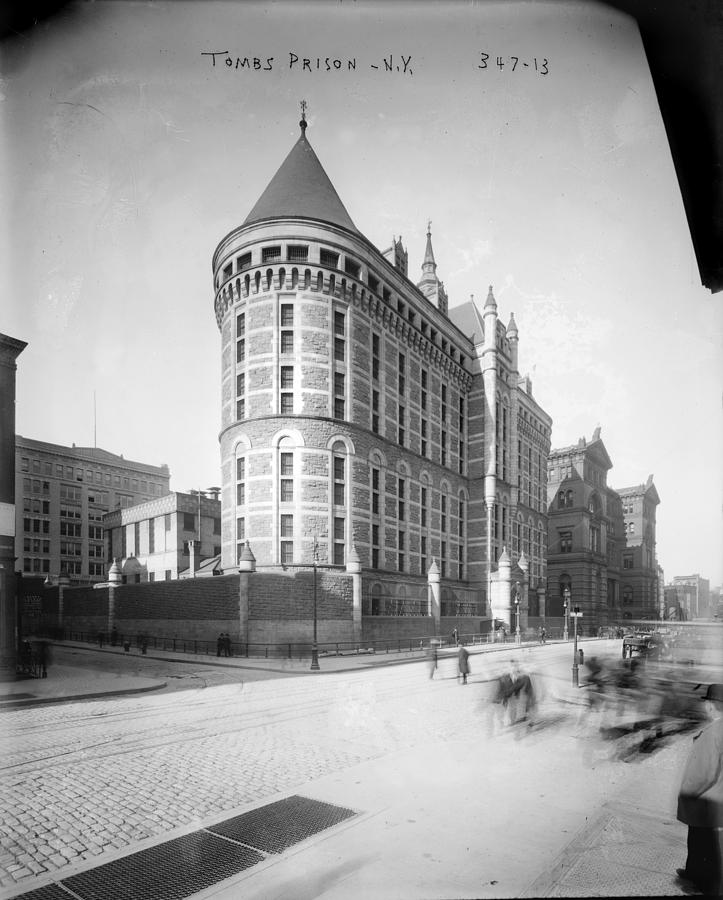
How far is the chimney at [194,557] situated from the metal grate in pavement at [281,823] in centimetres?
1967

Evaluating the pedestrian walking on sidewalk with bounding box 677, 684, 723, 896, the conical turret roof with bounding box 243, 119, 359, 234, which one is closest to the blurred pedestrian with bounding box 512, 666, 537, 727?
the pedestrian walking on sidewalk with bounding box 677, 684, 723, 896

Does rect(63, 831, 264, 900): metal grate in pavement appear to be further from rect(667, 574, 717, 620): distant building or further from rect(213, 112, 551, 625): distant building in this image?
rect(213, 112, 551, 625): distant building

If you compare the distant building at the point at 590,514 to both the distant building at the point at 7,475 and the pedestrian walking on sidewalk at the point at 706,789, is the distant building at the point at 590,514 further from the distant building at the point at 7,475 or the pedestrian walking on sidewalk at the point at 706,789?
the distant building at the point at 7,475

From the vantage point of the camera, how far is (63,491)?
33.4 feet

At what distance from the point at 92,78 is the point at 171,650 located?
88.2 ft

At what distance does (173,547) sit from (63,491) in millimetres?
15402

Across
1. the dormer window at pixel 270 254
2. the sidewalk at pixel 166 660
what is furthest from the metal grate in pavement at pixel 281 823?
the dormer window at pixel 270 254

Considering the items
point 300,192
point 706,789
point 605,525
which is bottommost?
point 706,789

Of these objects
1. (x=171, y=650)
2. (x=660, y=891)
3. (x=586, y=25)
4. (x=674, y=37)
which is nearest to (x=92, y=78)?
(x=586, y=25)

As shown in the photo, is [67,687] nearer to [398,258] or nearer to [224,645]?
[224,645]

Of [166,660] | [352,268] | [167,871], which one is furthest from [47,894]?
[166,660]

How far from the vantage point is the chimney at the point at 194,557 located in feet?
83.5

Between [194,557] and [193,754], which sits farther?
[194,557]

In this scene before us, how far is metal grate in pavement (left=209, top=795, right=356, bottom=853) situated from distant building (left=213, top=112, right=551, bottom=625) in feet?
23.2
